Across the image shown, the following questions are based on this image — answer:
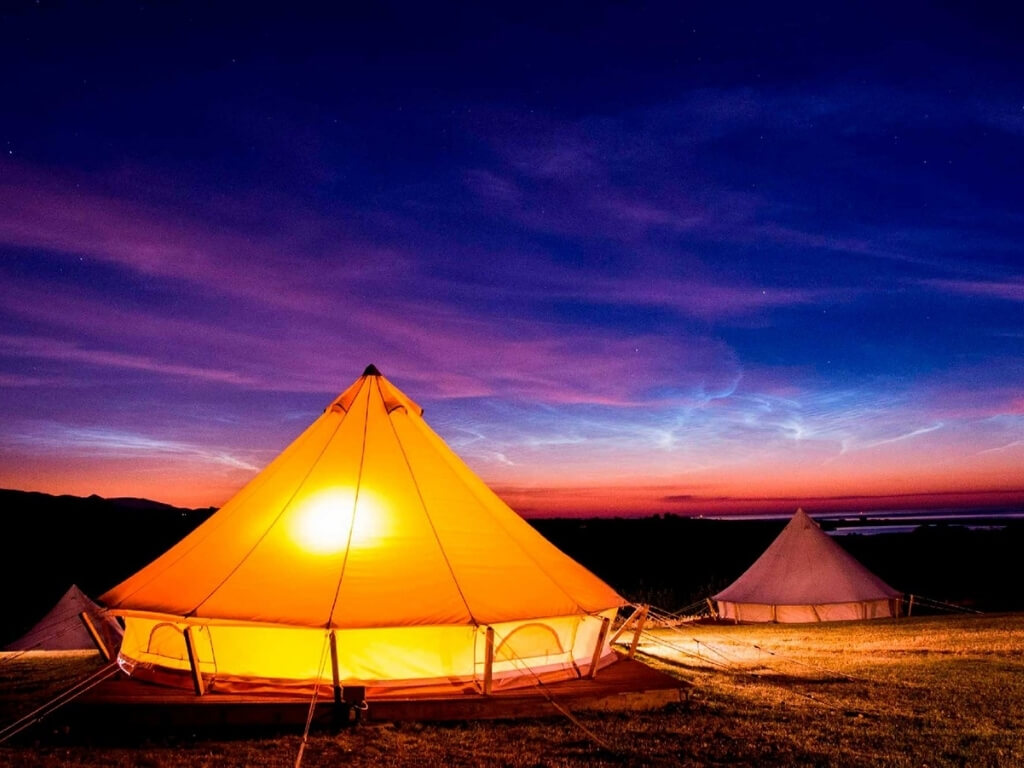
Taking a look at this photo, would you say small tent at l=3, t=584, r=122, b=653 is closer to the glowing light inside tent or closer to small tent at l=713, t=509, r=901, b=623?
the glowing light inside tent

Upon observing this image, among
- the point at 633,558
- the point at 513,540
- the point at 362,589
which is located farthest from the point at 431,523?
the point at 633,558

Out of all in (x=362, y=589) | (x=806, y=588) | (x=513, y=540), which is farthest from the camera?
(x=806, y=588)

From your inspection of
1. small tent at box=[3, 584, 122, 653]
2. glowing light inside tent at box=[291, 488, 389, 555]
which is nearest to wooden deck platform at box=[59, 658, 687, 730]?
glowing light inside tent at box=[291, 488, 389, 555]

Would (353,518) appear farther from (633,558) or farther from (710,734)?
(633,558)

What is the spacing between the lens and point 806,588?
19156 mm

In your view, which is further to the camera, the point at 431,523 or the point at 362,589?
the point at 431,523

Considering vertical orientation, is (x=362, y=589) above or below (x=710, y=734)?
above

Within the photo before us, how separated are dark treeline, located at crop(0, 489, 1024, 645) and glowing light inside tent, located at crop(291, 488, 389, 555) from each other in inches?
574

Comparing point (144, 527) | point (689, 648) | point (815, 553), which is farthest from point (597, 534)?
point (689, 648)

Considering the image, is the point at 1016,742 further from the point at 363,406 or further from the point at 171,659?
the point at 171,659

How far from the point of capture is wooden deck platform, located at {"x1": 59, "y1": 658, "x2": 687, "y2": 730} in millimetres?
6246

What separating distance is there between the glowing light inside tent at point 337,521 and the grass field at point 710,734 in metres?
1.68

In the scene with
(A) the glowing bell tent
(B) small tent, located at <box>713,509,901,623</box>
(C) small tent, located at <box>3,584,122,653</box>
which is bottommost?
(C) small tent, located at <box>3,584,122,653</box>

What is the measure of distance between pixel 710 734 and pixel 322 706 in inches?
119
